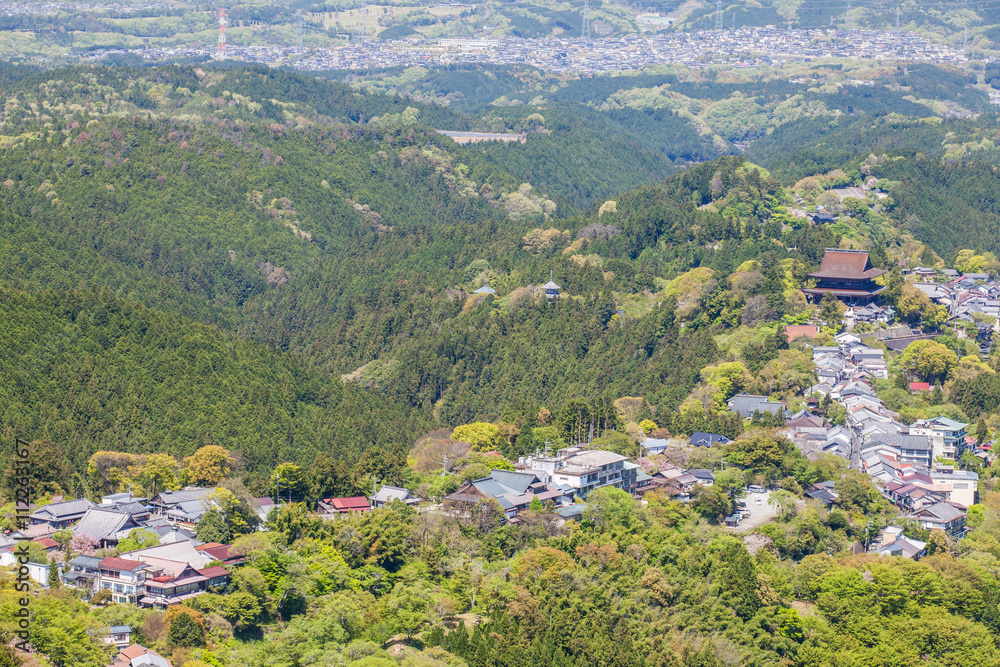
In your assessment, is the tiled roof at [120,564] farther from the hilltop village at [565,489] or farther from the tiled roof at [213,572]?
the tiled roof at [213,572]

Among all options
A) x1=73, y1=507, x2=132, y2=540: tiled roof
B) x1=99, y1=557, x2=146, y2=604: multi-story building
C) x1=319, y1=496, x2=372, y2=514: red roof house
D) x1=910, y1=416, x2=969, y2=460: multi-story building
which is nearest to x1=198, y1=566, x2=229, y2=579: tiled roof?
x1=99, y1=557, x2=146, y2=604: multi-story building

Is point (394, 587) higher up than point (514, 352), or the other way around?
point (394, 587)

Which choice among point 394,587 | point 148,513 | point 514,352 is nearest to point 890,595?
point 394,587

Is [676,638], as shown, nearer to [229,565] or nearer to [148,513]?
[229,565]

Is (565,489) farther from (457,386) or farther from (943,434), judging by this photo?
(457,386)

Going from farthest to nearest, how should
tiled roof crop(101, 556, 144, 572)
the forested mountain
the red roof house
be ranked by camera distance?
the forested mountain
the red roof house
tiled roof crop(101, 556, 144, 572)

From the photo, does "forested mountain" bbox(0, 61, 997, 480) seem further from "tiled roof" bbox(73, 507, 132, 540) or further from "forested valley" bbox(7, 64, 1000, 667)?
"tiled roof" bbox(73, 507, 132, 540)

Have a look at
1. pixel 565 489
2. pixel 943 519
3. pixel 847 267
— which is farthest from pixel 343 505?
pixel 847 267
